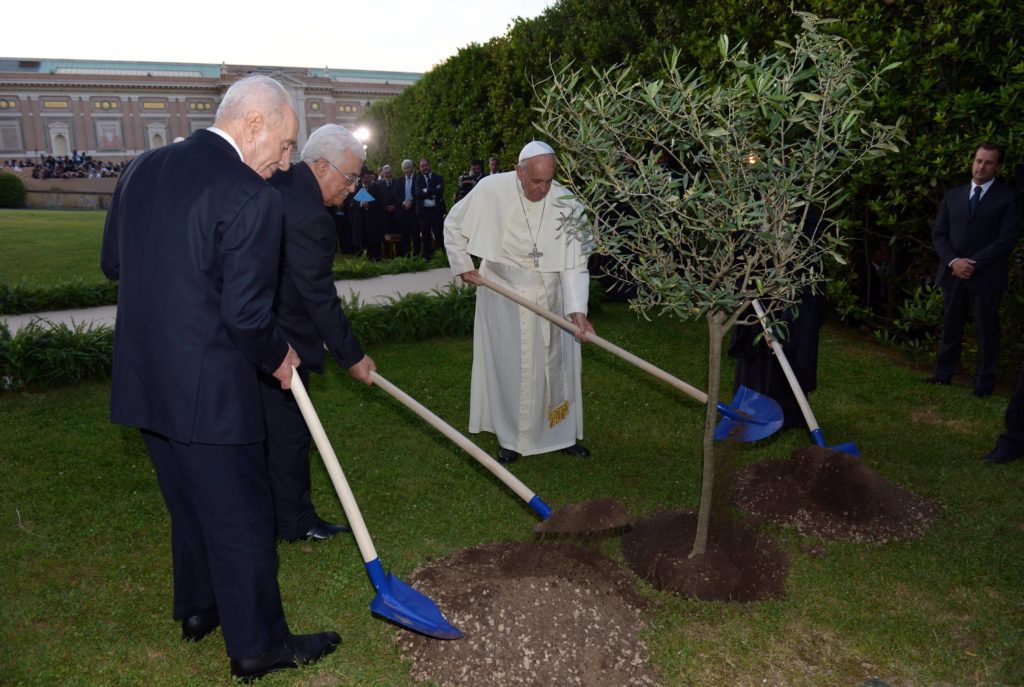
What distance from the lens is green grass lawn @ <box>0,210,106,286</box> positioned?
43.5ft

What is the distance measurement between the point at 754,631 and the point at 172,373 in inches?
109

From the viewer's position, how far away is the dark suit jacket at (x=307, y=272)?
12.6 feet

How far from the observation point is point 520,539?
4484mm

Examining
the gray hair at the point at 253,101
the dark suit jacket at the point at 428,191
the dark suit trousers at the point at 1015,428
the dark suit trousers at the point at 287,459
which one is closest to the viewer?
the gray hair at the point at 253,101

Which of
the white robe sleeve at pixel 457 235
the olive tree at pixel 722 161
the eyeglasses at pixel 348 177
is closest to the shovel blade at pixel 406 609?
the olive tree at pixel 722 161

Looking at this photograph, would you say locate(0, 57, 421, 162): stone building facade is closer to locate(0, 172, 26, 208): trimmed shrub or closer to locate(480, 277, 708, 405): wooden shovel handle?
locate(0, 172, 26, 208): trimmed shrub

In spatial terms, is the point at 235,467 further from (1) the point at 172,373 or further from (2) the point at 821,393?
(2) the point at 821,393

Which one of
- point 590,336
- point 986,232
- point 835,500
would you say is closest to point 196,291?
point 590,336

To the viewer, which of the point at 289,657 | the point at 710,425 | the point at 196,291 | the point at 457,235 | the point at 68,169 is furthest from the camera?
the point at 68,169

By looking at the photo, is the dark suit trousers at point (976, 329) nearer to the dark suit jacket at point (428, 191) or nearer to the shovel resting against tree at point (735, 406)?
the shovel resting against tree at point (735, 406)

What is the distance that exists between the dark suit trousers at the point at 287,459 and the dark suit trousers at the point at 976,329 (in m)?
A: 5.99

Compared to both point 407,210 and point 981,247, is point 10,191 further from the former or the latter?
point 981,247

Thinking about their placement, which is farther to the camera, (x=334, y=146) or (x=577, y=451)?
(x=577, y=451)

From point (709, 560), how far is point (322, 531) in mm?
2194
